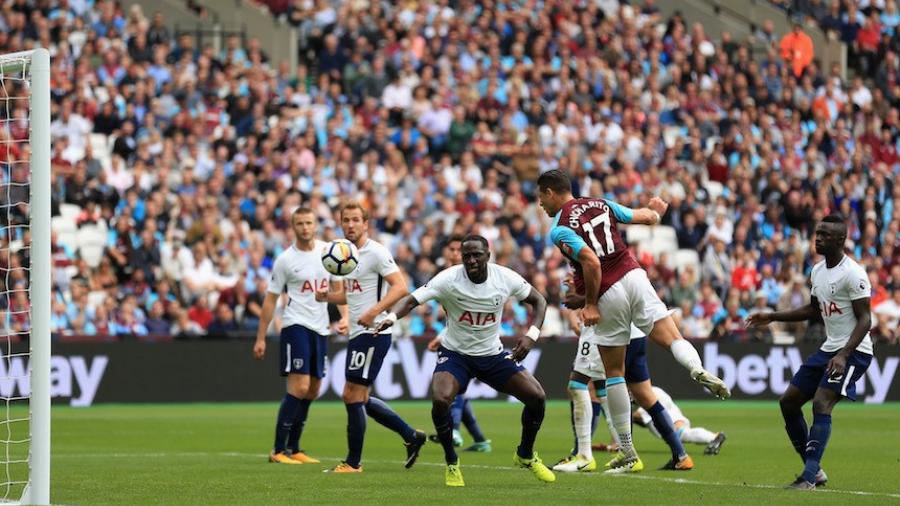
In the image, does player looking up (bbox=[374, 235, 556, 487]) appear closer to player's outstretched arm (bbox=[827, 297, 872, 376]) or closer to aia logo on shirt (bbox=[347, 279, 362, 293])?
aia logo on shirt (bbox=[347, 279, 362, 293])

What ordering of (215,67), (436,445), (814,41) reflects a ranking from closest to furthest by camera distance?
(436,445) → (215,67) → (814,41)

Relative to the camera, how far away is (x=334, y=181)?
2894 centimetres

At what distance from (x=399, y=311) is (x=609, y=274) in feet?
6.27

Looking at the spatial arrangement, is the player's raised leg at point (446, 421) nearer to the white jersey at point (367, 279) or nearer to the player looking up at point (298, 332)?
the white jersey at point (367, 279)

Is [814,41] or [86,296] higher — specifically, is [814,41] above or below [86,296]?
above

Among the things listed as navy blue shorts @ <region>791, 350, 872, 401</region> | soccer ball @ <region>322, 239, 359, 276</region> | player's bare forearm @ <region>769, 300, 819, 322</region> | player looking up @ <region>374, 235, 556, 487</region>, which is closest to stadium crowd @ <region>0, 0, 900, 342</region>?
soccer ball @ <region>322, 239, 359, 276</region>

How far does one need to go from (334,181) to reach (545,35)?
7696 mm

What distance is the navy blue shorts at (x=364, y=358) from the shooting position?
14141mm

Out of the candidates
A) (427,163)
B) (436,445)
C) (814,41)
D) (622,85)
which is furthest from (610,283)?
(814,41)

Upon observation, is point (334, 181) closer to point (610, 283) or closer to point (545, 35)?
point (545, 35)

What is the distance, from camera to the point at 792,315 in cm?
1312

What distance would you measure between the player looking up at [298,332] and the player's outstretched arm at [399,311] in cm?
270

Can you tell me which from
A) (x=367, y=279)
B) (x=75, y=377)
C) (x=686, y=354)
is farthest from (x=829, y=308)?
(x=75, y=377)

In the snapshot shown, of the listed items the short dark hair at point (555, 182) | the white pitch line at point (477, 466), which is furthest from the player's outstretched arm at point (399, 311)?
the white pitch line at point (477, 466)
